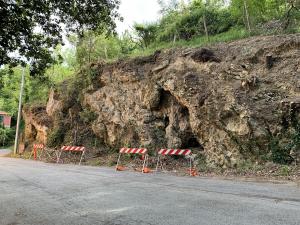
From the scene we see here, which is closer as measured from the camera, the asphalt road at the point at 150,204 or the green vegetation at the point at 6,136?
the asphalt road at the point at 150,204

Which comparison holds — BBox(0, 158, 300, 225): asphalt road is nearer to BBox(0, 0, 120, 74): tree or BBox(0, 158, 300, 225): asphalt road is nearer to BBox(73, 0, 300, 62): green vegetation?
BBox(0, 0, 120, 74): tree

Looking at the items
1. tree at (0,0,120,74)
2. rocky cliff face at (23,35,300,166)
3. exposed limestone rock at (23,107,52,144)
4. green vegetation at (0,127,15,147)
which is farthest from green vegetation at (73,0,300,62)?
green vegetation at (0,127,15,147)

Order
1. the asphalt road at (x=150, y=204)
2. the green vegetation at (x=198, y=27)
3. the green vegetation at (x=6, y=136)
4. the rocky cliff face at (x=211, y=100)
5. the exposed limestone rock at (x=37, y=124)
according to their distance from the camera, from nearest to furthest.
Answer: the asphalt road at (x=150, y=204), the rocky cliff face at (x=211, y=100), the green vegetation at (x=198, y=27), the exposed limestone rock at (x=37, y=124), the green vegetation at (x=6, y=136)

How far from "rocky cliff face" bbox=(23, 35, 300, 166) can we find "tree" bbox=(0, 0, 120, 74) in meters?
7.96

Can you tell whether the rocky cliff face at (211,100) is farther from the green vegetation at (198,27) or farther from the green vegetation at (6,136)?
the green vegetation at (6,136)

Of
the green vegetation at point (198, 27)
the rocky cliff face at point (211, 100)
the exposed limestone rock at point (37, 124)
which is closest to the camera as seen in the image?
the rocky cliff face at point (211, 100)

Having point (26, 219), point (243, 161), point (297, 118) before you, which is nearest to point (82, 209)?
point (26, 219)

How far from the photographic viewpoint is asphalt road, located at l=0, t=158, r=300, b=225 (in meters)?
6.43

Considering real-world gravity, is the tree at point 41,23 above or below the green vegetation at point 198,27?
below

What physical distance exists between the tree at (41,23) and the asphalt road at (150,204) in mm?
3933

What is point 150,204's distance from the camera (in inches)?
311

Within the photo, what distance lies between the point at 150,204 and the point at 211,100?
370 inches

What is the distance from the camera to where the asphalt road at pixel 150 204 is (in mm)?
6430

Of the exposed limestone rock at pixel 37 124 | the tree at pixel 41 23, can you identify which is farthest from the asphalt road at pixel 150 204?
the exposed limestone rock at pixel 37 124
